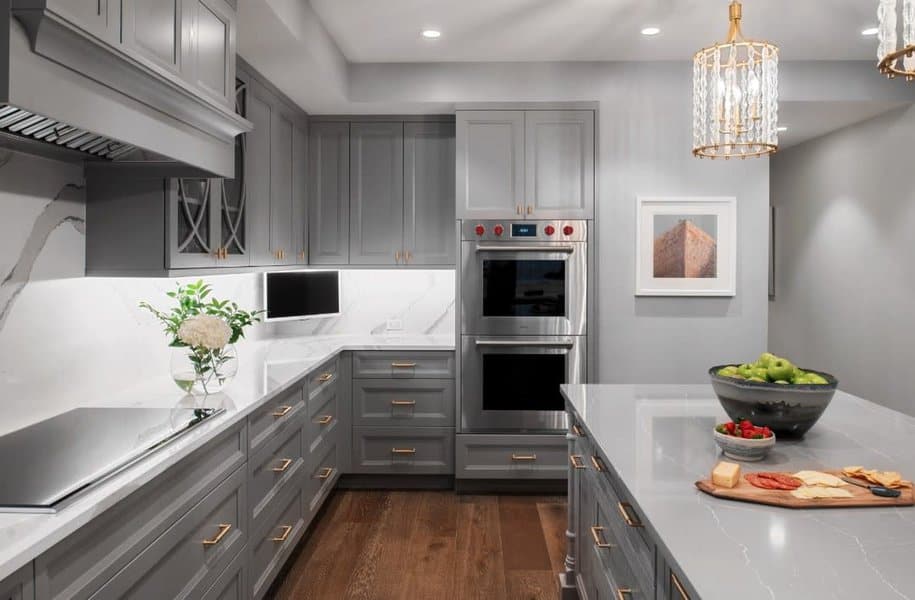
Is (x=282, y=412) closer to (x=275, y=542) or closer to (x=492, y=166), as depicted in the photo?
(x=275, y=542)

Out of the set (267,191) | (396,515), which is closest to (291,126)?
(267,191)

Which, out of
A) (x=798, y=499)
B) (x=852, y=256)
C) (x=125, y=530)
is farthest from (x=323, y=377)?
(x=852, y=256)

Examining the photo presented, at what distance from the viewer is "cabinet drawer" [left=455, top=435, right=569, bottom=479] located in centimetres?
412

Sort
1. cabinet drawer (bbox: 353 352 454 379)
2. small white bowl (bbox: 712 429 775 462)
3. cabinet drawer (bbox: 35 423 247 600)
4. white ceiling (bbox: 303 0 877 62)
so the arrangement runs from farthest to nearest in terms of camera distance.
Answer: cabinet drawer (bbox: 353 352 454 379), white ceiling (bbox: 303 0 877 62), small white bowl (bbox: 712 429 775 462), cabinet drawer (bbox: 35 423 247 600)

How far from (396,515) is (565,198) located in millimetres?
2096

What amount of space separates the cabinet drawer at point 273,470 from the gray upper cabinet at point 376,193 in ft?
5.32

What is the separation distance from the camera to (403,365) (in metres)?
4.21

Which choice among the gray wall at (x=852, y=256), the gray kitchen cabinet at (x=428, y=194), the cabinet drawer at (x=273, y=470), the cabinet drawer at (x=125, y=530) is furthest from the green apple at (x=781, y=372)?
the gray wall at (x=852, y=256)

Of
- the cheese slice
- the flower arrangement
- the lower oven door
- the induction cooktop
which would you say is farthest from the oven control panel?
the cheese slice

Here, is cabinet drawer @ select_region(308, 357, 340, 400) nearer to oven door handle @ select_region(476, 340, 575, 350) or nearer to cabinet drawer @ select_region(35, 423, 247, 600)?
oven door handle @ select_region(476, 340, 575, 350)

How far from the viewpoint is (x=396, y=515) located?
151 inches

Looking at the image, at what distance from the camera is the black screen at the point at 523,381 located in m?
4.13

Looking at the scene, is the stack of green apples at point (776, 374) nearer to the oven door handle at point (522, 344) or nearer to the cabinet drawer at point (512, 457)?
the oven door handle at point (522, 344)

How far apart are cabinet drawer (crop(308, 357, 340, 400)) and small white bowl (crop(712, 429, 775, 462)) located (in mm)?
2123
